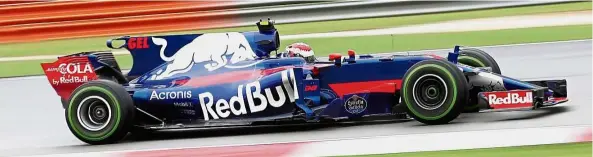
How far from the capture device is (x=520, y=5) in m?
17.4

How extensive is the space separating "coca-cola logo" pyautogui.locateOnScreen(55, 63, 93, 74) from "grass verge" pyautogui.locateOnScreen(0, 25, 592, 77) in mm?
5262

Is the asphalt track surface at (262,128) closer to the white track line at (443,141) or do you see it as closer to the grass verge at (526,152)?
the white track line at (443,141)

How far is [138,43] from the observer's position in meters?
9.69

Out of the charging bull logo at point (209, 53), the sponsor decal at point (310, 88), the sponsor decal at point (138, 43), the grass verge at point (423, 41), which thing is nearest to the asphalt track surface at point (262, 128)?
the sponsor decal at point (310, 88)

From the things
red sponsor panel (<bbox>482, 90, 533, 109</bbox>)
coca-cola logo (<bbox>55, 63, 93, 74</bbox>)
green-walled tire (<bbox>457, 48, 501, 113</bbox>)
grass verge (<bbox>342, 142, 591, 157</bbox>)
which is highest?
coca-cola logo (<bbox>55, 63, 93, 74</bbox>)

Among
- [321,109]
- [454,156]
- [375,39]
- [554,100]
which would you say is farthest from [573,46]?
[454,156]

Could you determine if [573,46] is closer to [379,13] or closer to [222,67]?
[379,13]

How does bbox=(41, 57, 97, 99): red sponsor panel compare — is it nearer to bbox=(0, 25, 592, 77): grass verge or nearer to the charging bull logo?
the charging bull logo

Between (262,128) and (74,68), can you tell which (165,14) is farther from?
(262,128)

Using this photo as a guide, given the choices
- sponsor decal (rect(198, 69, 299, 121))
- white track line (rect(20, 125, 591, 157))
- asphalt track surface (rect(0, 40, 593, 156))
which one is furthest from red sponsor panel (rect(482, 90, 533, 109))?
sponsor decal (rect(198, 69, 299, 121))

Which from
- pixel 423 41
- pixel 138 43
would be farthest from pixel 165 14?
pixel 138 43

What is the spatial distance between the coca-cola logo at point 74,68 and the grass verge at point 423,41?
5.26 meters

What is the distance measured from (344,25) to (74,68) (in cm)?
809

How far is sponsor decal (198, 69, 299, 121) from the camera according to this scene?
8812 millimetres
